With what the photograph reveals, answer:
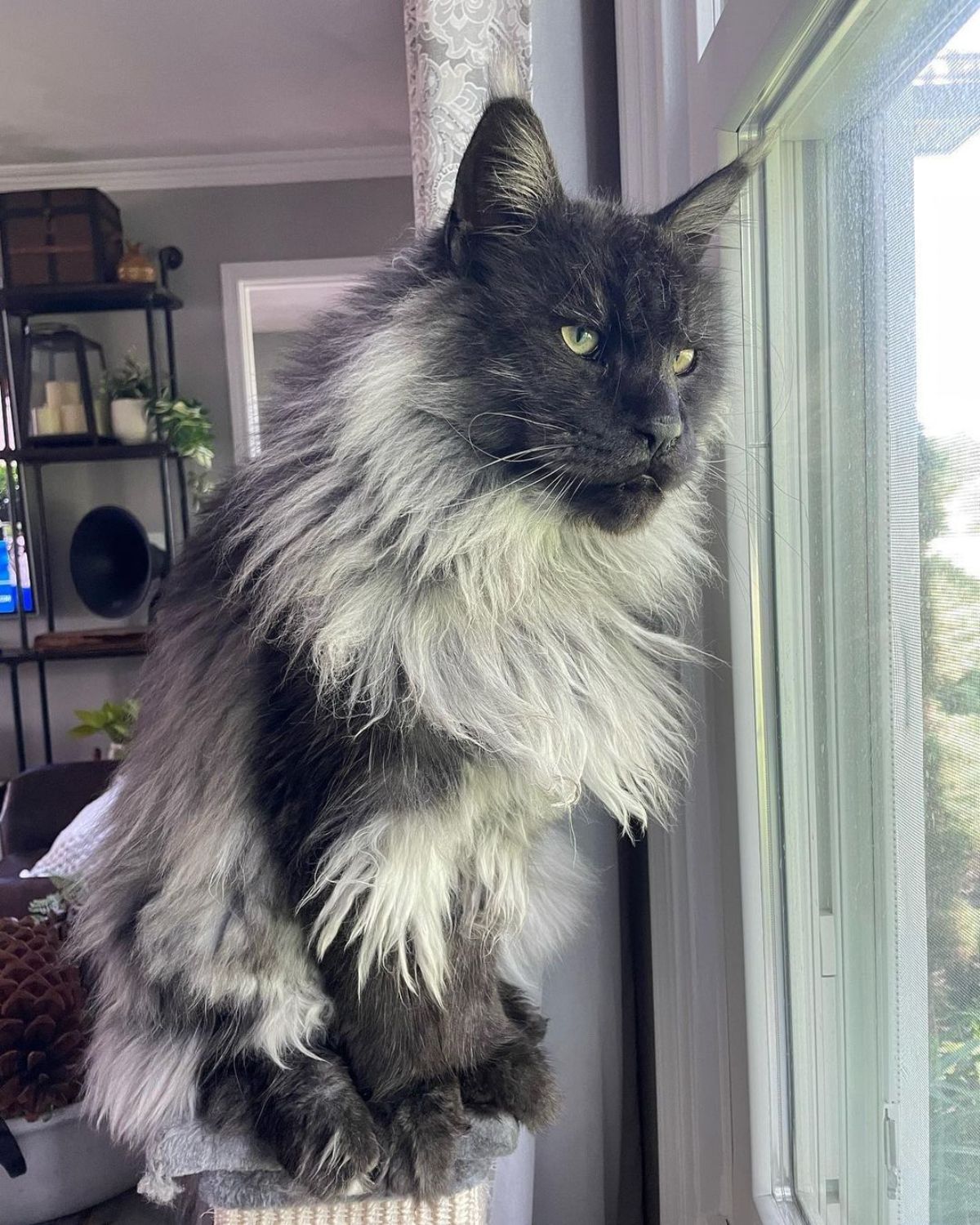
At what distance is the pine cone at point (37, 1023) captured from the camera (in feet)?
3.93

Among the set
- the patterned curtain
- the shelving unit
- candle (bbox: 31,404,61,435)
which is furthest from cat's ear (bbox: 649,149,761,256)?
candle (bbox: 31,404,61,435)

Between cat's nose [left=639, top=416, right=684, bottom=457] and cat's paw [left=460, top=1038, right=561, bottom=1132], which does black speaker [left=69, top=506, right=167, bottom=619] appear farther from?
cat's nose [left=639, top=416, right=684, bottom=457]

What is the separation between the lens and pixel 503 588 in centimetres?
76

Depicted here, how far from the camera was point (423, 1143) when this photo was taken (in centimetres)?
76

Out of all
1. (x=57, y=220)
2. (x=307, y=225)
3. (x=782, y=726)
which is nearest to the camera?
(x=782, y=726)

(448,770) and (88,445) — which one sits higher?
(88,445)

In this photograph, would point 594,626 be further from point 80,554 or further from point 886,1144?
point 80,554

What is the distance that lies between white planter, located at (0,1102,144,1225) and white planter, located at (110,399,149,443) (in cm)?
297

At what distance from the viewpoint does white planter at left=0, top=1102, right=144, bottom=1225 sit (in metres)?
1.33

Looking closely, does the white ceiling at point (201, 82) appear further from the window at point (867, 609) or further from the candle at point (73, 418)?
the window at point (867, 609)

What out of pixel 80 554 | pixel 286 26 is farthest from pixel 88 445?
pixel 286 26

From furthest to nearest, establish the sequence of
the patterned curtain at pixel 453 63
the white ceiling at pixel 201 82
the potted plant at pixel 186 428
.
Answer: the potted plant at pixel 186 428 → the white ceiling at pixel 201 82 → the patterned curtain at pixel 453 63

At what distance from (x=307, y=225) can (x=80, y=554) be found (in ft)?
5.56

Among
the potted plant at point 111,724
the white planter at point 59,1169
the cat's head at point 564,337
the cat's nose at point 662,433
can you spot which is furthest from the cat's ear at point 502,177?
the potted plant at point 111,724
